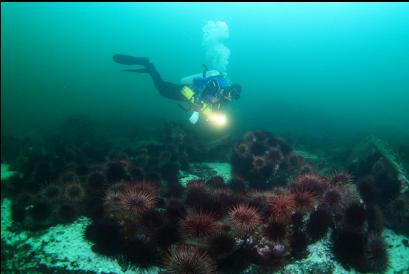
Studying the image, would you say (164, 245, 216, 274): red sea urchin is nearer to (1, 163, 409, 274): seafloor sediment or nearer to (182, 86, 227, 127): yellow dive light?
(1, 163, 409, 274): seafloor sediment

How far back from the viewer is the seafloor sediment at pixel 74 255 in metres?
→ 5.57

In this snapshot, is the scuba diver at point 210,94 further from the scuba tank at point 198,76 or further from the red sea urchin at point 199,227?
the red sea urchin at point 199,227

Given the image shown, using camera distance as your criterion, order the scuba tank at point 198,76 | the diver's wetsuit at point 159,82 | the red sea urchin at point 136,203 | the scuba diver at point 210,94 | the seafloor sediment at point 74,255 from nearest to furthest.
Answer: the red sea urchin at point 136,203 → the seafloor sediment at point 74,255 → the scuba diver at point 210,94 → the scuba tank at point 198,76 → the diver's wetsuit at point 159,82

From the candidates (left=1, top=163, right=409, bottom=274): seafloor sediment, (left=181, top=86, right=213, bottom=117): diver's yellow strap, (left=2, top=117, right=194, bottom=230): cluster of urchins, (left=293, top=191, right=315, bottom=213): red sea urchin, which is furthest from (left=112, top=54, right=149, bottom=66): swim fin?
(left=293, top=191, right=315, bottom=213): red sea urchin

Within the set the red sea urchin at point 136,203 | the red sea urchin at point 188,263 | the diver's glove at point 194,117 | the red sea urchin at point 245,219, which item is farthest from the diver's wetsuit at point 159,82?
the red sea urchin at point 188,263

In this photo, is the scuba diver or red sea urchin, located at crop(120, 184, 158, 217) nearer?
red sea urchin, located at crop(120, 184, 158, 217)

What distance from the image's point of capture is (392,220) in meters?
7.42

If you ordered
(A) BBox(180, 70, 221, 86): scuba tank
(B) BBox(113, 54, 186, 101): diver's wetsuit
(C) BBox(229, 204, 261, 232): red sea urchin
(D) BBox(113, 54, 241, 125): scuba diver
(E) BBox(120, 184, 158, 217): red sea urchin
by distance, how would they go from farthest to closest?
(B) BBox(113, 54, 186, 101): diver's wetsuit → (A) BBox(180, 70, 221, 86): scuba tank → (D) BBox(113, 54, 241, 125): scuba diver → (E) BBox(120, 184, 158, 217): red sea urchin → (C) BBox(229, 204, 261, 232): red sea urchin

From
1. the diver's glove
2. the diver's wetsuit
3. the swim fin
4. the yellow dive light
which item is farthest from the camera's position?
the swim fin

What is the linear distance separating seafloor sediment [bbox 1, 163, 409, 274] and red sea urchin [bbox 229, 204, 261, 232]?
1.09 metres

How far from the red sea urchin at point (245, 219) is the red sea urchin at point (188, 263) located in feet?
2.25

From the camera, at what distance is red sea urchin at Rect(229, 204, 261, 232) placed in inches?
183

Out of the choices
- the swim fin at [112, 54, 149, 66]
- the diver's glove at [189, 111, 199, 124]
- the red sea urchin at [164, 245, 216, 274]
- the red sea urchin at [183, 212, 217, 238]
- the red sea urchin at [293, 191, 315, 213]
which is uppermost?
the swim fin at [112, 54, 149, 66]

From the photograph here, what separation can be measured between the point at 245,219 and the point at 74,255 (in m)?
3.88
